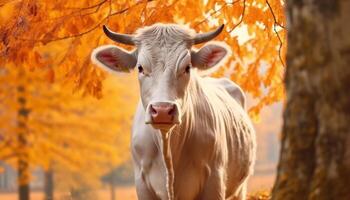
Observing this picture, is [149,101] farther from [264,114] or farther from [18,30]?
[264,114]

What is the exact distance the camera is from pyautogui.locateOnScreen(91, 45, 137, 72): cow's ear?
544cm

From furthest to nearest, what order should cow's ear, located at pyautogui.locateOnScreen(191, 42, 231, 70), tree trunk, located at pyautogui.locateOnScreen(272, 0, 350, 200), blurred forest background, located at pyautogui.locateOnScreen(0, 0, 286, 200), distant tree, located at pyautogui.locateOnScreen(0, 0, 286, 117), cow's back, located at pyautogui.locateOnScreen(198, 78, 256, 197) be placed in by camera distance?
blurred forest background, located at pyautogui.locateOnScreen(0, 0, 286, 200) → distant tree, located at pyautogui.locateOnScreen(0, 0, 286, 117) → cow's back, located at pyautogui.locateOnScreen(198, 78, 256, 197) → cow's ear, located at pyautogui.locateOnScreen(191, 42, 231, 70) → tree trunk, located at pyautogui.locateOnScreen(272, 0, 350, 200)

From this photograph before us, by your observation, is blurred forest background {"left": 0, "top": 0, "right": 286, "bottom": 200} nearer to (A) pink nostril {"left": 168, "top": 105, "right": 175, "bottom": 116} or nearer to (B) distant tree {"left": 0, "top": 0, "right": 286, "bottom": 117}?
(B) distant tree {"left": 0, "top": 0, "right": 286, "bottom": 117}

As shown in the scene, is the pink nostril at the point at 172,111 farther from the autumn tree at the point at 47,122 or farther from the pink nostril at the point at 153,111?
the autumn tree at the point at 47,122

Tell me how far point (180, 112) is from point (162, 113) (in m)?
0.20

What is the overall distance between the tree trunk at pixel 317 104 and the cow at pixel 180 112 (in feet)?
5.80

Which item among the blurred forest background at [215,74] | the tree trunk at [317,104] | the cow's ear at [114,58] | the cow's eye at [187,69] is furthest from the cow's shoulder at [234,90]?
the tree trunk at [317,104]

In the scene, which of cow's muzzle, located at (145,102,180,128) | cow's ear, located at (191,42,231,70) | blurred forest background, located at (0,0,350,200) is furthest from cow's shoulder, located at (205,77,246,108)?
cow's muzzle, located at (145,102,180,128)

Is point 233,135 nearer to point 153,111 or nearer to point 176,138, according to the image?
point 176,138

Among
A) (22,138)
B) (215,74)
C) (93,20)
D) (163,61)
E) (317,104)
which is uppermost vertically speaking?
(93,20)

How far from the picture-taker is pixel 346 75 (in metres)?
2.82

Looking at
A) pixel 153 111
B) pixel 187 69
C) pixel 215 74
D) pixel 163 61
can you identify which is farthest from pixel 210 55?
pixel 215 74

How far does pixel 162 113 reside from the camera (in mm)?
4621

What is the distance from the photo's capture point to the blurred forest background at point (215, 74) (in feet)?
9.51
